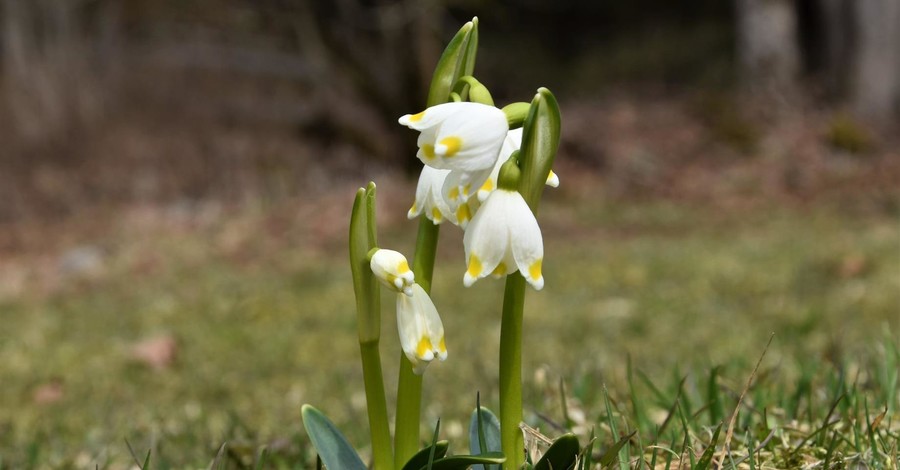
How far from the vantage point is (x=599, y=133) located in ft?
36.4

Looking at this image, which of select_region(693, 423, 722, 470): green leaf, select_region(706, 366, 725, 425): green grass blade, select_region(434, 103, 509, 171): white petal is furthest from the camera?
select_region(706, 366, 725, 425): green grass blade

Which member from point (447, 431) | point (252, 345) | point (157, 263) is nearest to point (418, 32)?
point (157, 263)

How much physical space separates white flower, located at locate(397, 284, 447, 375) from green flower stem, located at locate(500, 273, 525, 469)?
3.7 inches

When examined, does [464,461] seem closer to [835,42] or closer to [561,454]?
[561,454]

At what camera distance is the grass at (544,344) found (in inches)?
79.0

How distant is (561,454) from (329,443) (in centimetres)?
35

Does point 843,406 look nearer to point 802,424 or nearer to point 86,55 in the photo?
point 802,424

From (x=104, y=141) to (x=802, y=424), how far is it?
11.2m

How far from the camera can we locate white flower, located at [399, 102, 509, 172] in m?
1.28

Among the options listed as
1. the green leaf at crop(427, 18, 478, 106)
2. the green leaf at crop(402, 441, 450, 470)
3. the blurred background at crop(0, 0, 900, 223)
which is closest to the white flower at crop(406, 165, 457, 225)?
the green leaf at crop(427, 18, 478, 106)

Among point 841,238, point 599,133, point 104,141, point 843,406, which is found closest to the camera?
point 843,406

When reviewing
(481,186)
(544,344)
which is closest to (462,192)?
(481,186)

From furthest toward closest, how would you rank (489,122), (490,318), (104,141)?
(104,141)
(490,318)
(489,122)

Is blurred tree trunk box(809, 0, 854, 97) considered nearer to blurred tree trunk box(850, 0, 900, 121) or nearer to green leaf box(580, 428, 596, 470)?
blurred tree trunk box(850, 0, 900, 121)
